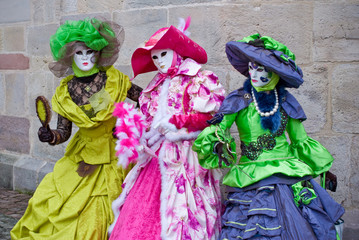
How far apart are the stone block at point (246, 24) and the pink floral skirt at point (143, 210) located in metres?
1.29

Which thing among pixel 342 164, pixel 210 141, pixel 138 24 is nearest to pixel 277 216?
pixel 210 141

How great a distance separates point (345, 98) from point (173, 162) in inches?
60.2

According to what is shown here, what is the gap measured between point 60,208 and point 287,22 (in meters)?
2.34

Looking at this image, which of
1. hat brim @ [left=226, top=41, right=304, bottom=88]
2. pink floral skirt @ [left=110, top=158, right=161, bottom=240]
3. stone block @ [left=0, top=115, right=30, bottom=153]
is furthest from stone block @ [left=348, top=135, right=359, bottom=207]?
stone block @ [left=0, top=115, right=30, bottom=153]

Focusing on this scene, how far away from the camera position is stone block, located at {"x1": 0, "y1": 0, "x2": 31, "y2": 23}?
16.9 ft

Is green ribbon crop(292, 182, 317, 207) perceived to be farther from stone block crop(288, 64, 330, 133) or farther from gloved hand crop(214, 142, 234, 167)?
stone block crop(288, 64, 330, 133)

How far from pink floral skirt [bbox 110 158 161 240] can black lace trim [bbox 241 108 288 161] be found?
27.0 inches

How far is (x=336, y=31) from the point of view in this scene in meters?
3.50

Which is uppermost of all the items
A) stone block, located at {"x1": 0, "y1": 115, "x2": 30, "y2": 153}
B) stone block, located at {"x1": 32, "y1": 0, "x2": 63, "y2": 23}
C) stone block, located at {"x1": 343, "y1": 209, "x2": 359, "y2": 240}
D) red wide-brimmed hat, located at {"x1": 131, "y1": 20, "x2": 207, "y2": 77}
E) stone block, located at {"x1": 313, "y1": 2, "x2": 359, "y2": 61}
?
stone block, located at {"x1": 32, "y1": 0, "x2": 63, "y2": 23}

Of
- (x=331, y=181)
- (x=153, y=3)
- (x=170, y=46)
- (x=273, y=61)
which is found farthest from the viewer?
(x=153, y=3)

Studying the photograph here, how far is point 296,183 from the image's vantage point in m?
2.72

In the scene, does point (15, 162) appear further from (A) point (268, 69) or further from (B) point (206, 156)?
(A) point (268, 69)

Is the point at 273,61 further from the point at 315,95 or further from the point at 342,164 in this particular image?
the point at 342,164

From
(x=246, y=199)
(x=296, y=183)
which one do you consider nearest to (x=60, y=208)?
(x=246, y=199)
